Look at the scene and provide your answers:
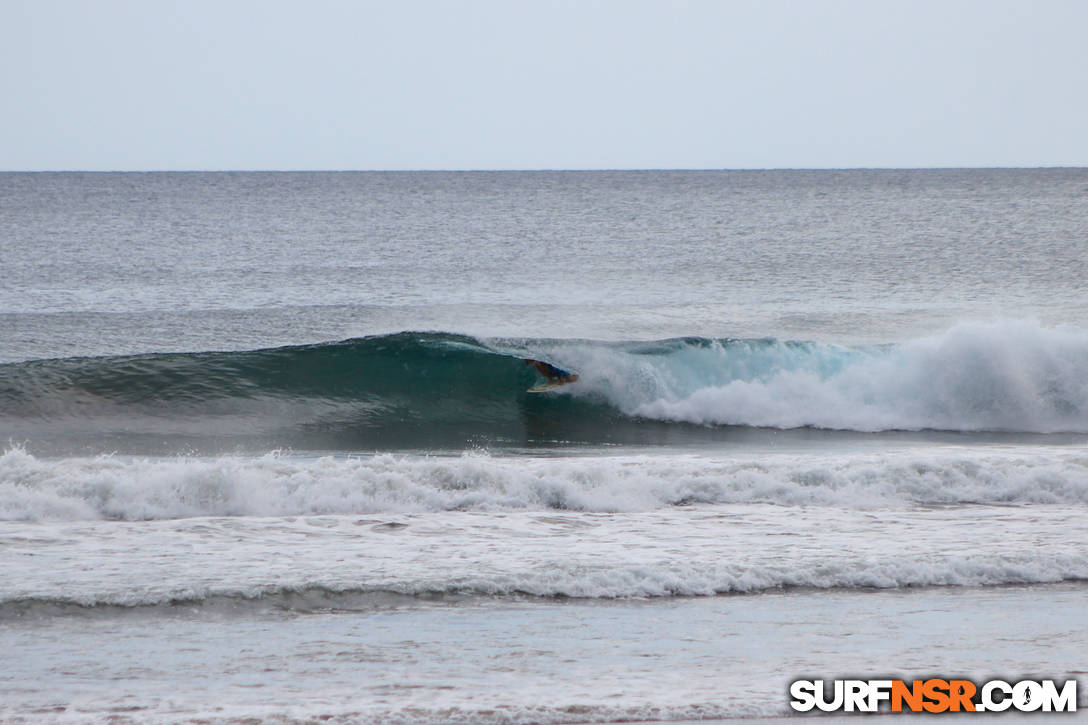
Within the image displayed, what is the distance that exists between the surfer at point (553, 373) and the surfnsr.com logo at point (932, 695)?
32.0 feet

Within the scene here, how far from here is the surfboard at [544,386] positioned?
1388cm

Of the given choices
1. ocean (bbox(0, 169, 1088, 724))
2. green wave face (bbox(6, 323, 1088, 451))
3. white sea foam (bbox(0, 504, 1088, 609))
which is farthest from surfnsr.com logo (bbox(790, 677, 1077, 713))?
green wave face (bbox(6, 323, 1088, 451))

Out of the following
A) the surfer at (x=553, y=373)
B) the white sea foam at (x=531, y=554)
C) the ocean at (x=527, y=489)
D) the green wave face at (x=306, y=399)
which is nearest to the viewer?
the ocean at (x=527, y=489)

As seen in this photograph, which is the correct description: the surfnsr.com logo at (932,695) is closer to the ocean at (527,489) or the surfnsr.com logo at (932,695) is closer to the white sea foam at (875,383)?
the ocean at (527,489)

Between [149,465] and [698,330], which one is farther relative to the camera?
[698,330]

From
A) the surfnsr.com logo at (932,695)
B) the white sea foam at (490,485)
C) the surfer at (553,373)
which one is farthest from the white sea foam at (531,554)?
the surfer at (553,373)

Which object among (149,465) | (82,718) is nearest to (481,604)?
(82,718)

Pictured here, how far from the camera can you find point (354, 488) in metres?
7.79

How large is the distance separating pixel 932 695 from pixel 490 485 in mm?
4301

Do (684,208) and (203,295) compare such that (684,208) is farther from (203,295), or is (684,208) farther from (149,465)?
(149,465)

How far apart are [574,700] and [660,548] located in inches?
101

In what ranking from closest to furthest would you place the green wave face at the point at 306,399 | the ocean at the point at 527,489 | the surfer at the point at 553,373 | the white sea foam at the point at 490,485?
the ocean at the point at 527,489, the white sea foam at the point at 490,485, the green wave face at the point at 306,399, the surfer at the point at 553,373

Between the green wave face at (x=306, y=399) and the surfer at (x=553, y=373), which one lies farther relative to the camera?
the surfer at (x=553, y=373)

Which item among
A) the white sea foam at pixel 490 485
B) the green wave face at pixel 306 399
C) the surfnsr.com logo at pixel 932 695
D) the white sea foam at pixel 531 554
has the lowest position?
the surfnsr.com logo at pixel 932 695
